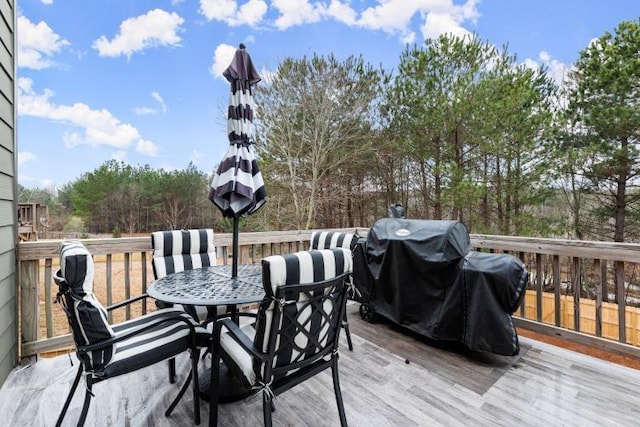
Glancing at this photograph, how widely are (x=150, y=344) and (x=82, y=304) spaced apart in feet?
1.37

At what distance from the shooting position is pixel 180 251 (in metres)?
2.72

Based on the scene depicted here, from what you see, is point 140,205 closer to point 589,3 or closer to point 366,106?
point 366,106

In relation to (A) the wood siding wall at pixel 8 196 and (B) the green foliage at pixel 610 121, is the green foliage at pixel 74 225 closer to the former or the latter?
(A) the wood siding wall at pixel 8 196

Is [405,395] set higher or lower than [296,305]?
lower

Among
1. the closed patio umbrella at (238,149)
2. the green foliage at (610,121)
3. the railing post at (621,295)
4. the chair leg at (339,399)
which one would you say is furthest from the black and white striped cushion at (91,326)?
the green foliage at (610,121)

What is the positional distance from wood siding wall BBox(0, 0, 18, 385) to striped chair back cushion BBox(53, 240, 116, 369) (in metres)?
1.20

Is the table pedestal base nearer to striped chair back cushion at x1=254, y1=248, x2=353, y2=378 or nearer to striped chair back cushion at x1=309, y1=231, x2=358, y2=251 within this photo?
striped chair back cushion at x1=254, y1=248, x2=353, y2=378

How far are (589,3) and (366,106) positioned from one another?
505 centimetres

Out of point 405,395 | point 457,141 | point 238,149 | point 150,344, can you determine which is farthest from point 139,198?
point 405,395

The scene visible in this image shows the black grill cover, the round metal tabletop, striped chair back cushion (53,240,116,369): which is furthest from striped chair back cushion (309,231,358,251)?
striped chair back cushion (53,240,116,369)

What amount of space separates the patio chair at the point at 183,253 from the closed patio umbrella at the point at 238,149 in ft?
1.56

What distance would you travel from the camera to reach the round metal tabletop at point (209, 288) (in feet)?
5.82

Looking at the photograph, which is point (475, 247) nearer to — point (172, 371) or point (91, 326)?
point (172, 371)

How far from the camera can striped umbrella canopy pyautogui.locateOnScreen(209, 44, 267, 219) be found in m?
2.25
